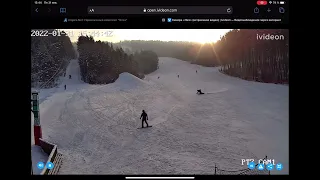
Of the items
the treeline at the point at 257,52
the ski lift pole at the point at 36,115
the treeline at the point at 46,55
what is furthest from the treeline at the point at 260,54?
the ski lift pole at the point at 36,115

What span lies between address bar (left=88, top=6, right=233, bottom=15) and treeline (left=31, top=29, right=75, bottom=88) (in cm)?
73

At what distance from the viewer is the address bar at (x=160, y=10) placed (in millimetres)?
4297

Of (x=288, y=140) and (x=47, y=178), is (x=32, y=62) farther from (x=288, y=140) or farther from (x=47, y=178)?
(x=288, y=140)

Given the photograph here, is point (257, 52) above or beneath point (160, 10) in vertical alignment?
beneath

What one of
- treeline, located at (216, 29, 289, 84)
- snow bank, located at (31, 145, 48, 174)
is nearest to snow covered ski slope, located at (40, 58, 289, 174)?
treeline, located at (216, 29, 289, 84)

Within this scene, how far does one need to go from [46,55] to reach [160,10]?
6.69 ft

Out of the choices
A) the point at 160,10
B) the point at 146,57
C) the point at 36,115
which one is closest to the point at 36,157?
the point at 36,115

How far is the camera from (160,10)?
4320 millimetres

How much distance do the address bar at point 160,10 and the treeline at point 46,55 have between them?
0.73 meters

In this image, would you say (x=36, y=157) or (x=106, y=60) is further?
(x=106, y=60)

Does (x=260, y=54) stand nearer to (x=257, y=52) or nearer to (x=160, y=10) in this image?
(x=257, y=52)

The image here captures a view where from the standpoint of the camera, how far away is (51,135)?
5.41m

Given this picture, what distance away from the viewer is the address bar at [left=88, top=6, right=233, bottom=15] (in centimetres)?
430
